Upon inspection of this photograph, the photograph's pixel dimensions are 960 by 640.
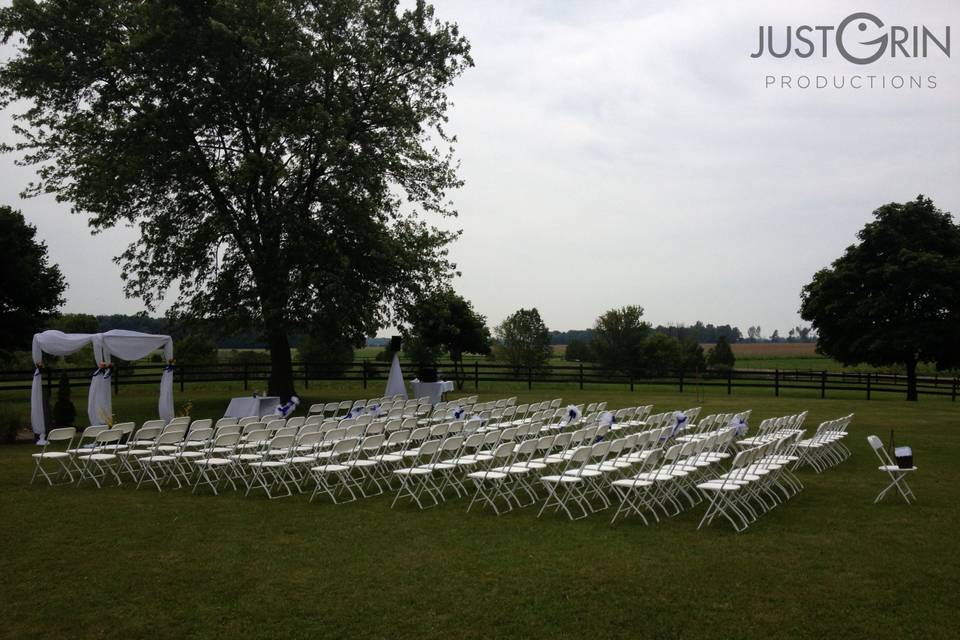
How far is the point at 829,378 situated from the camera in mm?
26250

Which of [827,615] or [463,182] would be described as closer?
[827,615]

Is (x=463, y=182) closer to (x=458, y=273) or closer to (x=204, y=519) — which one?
(x=458, y=273)

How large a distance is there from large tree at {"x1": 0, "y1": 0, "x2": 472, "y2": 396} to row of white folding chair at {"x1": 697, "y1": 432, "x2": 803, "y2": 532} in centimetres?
1170

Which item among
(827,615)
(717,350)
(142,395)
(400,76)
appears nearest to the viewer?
Result: (827,615)

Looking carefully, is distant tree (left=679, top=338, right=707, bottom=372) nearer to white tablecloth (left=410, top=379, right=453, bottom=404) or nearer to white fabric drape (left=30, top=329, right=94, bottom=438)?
white tablecloth (left=410, top=379, right=453, bottom=404)

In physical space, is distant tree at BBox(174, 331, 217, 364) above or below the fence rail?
above

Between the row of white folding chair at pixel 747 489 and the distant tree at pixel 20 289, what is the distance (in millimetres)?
23837

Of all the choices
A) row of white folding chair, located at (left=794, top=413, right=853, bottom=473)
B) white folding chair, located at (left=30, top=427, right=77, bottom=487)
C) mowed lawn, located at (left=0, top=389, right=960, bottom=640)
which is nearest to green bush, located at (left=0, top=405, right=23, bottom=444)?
white folding chair, located at (left=30, top=427, right=77, bottom=487)

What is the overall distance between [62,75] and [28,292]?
394 inches

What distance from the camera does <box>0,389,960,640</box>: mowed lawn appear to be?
4.99 m

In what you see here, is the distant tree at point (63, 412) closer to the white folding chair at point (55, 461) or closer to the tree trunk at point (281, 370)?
the white folding chair at point (55, 461)

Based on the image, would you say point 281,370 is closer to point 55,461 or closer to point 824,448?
point 55,461

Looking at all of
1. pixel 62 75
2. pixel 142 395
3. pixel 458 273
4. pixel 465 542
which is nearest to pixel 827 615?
pixel 465 542

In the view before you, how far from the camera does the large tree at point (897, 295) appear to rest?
23406 millimetres
